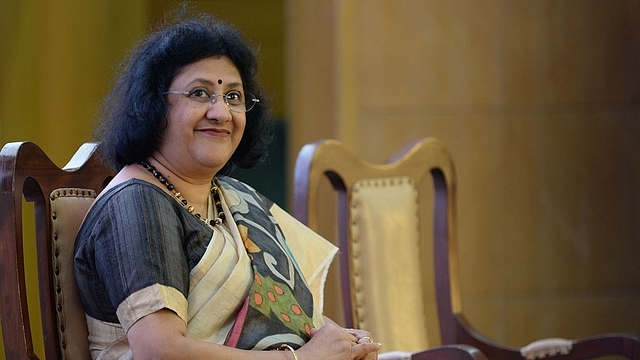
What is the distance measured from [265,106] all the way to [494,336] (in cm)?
222

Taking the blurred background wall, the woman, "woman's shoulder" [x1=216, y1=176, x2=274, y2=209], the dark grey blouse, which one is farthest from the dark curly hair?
the blurred background wall

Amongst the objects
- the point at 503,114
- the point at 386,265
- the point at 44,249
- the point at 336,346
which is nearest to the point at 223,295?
the point at 336,346

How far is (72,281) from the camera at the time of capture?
→ 184 centimetres

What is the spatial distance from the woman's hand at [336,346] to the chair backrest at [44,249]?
421 millimetres

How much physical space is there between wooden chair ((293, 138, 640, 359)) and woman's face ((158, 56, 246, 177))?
2.02 feet

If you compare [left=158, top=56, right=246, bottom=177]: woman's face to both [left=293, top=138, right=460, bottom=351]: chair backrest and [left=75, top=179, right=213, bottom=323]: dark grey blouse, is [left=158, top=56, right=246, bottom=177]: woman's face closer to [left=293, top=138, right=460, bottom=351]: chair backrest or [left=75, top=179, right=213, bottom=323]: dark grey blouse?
[left=75, top=179, right=213, bottom=323]: dark grey blouse

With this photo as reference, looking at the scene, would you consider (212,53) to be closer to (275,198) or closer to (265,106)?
(265,106)

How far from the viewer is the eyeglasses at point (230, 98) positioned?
1.87 meters

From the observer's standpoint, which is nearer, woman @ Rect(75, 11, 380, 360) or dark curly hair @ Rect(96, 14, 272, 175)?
→ woman @ Rect(75, 11, 380, 360)

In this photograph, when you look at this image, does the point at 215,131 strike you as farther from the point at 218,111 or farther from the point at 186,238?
the point at 186,238

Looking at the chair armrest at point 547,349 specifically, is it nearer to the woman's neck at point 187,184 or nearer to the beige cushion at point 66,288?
the woman's neck at point 187,184

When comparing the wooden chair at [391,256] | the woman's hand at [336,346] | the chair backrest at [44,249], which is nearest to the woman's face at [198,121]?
the chair backrest at [44,249]

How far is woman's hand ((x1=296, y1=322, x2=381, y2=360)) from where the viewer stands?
1.84 m

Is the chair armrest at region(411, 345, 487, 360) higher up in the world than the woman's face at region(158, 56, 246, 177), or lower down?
lower down
